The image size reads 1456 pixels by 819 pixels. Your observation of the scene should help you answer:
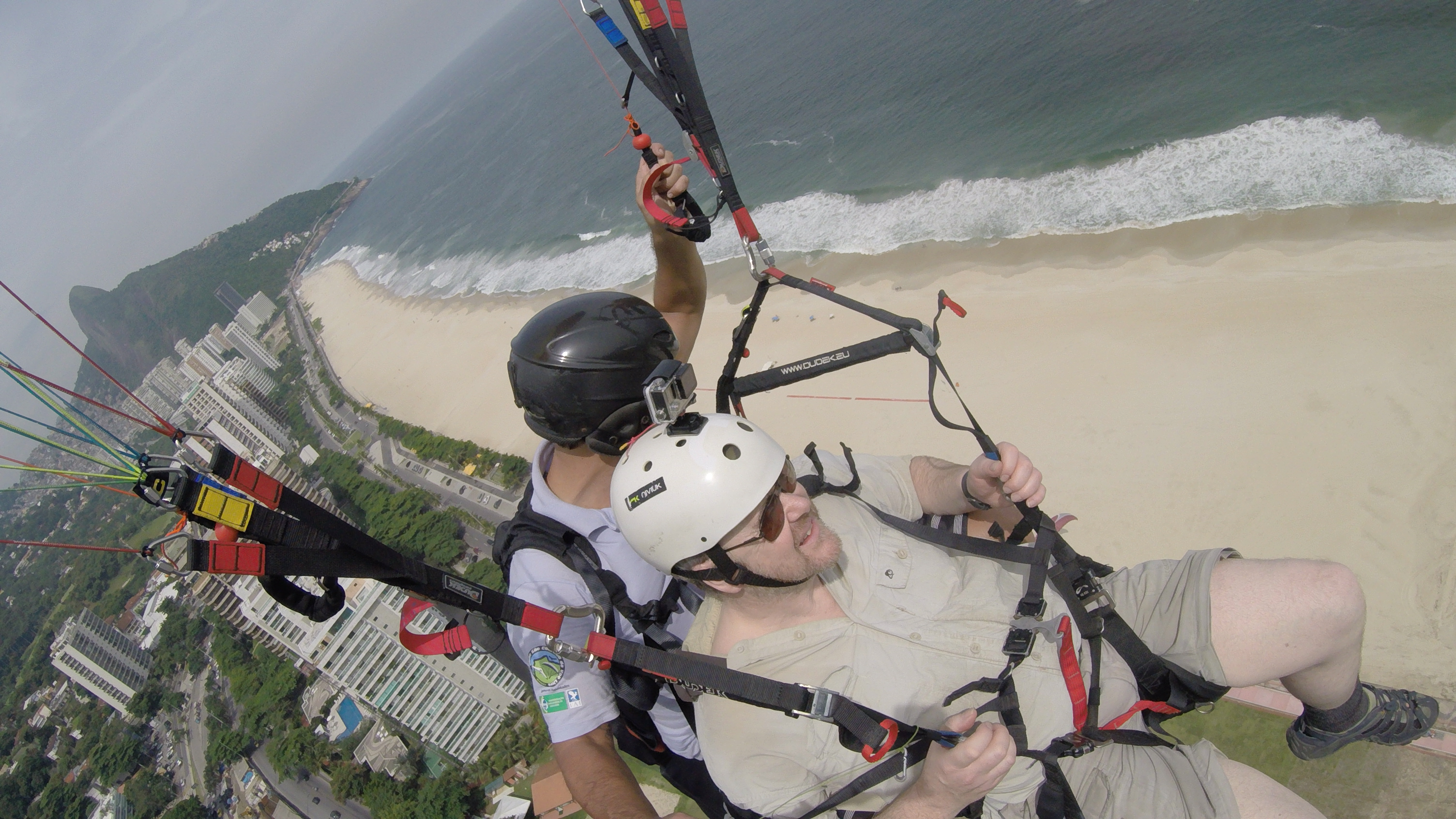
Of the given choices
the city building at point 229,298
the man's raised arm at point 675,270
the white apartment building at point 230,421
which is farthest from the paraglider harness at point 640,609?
the city building at point 229,298

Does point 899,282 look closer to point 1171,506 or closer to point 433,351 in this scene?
point 1171,506

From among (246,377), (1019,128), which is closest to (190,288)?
(246,377)

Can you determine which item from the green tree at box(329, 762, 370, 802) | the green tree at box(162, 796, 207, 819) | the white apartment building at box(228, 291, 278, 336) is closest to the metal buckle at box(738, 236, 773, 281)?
the green tree at box(329, 762, 370, 802)

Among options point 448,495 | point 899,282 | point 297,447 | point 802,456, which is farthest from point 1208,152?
point 297,447

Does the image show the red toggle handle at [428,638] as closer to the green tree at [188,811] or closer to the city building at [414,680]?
the city building at [414,680]

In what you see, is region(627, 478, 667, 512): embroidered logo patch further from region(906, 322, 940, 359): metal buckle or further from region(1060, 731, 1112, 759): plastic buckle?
region(1060, 731, 1112, 759): plastic buckle
